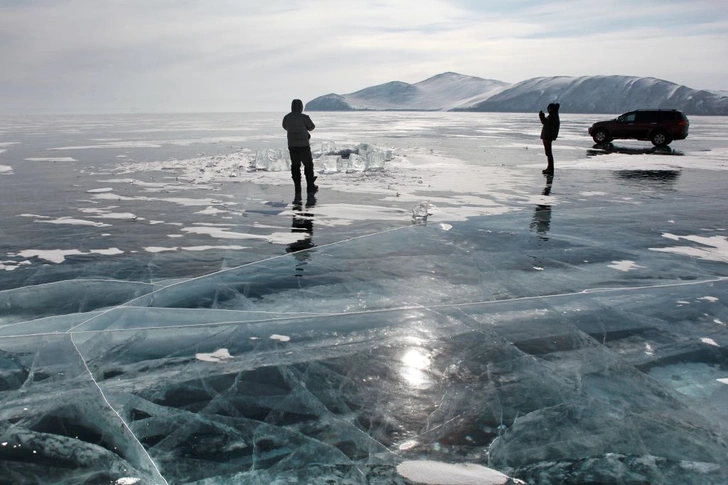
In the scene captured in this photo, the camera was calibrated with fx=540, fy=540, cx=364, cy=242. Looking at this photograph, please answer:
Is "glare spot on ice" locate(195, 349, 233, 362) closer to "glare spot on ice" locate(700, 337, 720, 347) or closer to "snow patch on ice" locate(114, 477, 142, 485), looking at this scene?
"snow patch on ice" locate(114, 477, 142, 485)

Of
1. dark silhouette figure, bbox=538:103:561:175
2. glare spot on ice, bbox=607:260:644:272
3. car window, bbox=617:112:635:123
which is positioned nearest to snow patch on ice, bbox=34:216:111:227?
glare spot on ice, bbox=607:260:644:272

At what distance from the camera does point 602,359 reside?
4035 mm

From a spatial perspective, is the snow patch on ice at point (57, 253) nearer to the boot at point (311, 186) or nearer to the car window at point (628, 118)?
the boot at point (311, 186)

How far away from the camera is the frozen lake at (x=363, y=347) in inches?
114

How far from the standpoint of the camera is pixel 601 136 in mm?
28078

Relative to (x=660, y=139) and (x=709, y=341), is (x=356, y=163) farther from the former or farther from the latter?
(x=660, y=139)

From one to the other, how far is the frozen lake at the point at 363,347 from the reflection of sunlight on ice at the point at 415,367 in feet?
0.05

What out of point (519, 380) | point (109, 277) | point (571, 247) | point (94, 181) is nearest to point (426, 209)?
point (571, 247)

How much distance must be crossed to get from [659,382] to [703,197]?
9.64 m

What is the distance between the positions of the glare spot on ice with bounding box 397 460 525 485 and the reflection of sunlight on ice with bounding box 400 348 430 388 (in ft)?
2.65

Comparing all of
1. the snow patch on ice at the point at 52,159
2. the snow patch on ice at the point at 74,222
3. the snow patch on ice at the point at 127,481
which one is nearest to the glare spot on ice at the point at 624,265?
the snow patch on ice at the point at 127,481

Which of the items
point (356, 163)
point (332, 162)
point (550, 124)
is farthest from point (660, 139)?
point (332, 162)

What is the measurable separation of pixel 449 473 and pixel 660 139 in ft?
92.3

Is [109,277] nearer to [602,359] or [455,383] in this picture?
[455,383]
